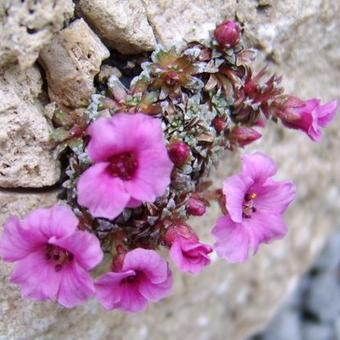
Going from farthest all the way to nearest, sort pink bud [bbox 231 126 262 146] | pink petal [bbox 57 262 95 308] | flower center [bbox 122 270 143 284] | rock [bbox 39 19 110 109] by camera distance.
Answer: pink bud [bbox 231 126 262 146] < rock [bbox 39 19 110 109] < flower center [bbox 122 270 143 284] < pink petal [bbox 57 262 95 308]

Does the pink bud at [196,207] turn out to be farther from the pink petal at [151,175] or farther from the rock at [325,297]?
the rock at [325,297]

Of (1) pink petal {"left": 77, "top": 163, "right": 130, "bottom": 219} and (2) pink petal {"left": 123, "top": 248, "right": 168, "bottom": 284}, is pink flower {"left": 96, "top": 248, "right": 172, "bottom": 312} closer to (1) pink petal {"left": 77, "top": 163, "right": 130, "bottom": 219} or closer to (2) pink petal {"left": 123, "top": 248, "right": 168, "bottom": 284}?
(2) pink petal {"left": 123, "top": 248, "right": 168, "bottom": 284}

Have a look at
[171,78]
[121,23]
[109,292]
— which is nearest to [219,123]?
[171,78]

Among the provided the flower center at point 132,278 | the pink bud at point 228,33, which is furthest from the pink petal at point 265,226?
the pink bud at point 228,33

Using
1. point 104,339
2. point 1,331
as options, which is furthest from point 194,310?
point 1,331

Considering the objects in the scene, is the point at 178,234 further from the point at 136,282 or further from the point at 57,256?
the point at 57,256

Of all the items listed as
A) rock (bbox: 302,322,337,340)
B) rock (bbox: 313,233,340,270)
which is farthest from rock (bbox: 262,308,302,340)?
rock (bbox: 313,233,340,270)
